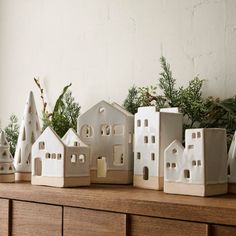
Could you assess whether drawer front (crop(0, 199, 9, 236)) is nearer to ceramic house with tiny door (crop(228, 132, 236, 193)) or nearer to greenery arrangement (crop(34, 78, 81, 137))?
greenery arrangement (crop(34, 78, 81, 137))

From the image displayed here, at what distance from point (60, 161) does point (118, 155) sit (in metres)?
0.20

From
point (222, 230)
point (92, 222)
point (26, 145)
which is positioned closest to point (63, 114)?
point (26, 145)

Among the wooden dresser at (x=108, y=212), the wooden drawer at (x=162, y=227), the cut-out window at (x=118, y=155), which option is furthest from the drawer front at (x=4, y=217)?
the wooden drawer at (x=162, y=227)

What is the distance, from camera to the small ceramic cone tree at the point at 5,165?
1.52 metres

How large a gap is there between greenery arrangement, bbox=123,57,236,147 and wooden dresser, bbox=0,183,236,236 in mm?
294

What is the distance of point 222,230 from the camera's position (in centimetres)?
95

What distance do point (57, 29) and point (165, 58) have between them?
1.84 feet

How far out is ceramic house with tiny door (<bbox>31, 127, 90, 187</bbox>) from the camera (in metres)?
1.35

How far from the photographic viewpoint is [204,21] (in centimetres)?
151

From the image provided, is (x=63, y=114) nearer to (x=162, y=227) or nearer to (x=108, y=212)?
(x=108, y=212)

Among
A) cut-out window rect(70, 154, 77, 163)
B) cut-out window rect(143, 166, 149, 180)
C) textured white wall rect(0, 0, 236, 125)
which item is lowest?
cut-out window rect(143, 166, 149, 180)

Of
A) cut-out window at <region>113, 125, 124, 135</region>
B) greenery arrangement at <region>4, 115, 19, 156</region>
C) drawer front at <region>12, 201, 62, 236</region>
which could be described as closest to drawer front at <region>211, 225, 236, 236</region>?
drawer front at <region>12, 201, 62, 236</region>

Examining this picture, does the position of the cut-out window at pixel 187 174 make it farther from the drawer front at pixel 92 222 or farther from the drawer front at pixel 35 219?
the drawer front at pixel 35 219

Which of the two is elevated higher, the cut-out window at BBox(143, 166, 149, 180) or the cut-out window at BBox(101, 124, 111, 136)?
the cut-out window at BBox(101, 124, 111, 136)
